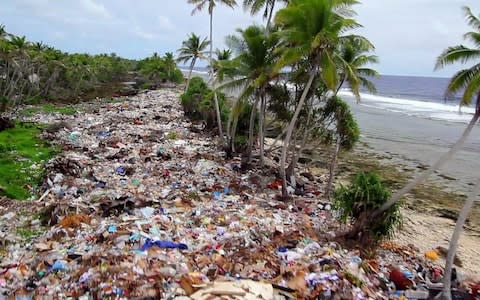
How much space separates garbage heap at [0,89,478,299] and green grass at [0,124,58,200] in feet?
2.13

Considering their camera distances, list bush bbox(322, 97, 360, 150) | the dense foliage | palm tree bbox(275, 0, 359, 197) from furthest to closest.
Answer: the dense foliage → bush bbox(322, 97, 360, 150) → palm tree bbox(275, 0, 359, 197)

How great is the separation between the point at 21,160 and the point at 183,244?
9785 mm

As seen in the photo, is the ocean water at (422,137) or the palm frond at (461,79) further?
the ocean water at (422,137)

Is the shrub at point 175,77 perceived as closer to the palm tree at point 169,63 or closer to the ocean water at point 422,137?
the palm tree at point 169,63

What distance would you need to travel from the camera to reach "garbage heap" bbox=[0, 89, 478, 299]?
23.7ft

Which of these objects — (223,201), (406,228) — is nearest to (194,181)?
(223,201)

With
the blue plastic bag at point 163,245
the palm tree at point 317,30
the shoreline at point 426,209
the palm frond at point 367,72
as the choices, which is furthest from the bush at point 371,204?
the palm frond at point 367,72

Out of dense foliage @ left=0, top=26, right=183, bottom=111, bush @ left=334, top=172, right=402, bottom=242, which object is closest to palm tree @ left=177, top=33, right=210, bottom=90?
dense foliage @ left=0, top=26, right=183, bottom=111

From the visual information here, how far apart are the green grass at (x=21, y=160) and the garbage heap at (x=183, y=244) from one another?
0.65 metres

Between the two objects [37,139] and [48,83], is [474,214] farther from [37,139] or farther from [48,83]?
[48,83]

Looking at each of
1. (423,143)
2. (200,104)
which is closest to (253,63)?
(200,104)

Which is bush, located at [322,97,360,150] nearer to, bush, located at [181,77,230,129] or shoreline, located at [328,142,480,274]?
shoreline, located at [328,142,480,274]

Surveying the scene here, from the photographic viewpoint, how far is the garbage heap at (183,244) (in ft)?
23.7

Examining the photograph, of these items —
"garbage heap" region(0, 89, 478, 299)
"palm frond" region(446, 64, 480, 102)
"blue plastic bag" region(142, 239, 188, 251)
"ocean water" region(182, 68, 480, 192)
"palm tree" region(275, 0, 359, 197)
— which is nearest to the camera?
"garbage heap" region(0, 89, 478, 299)
